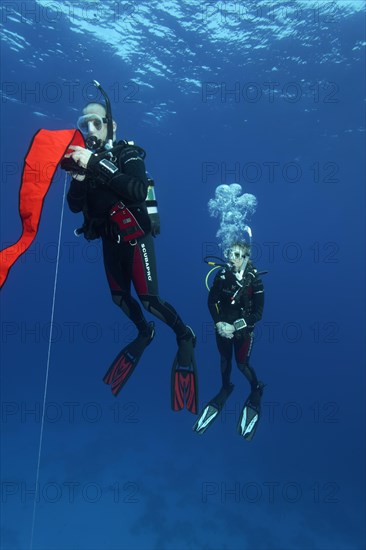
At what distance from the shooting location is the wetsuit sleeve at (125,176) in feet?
14.2

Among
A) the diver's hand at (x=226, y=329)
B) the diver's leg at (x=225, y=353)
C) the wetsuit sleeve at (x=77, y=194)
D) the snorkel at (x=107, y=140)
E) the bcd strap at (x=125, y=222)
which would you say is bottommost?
the diver's leg at (x=225, y=353)

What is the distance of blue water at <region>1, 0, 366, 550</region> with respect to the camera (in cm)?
1419

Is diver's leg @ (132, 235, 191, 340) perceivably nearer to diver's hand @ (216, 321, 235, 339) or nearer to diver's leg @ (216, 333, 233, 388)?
diver's hand @ (216, 321, 235, 339)

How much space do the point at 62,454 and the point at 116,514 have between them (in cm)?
437

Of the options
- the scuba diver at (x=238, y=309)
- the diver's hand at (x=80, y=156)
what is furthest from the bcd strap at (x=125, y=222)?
the scuba diver at (x=238, y=309)

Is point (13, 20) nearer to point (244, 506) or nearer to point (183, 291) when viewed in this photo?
point (244, 506)

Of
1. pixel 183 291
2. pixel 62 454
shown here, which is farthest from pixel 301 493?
pixel 183 291

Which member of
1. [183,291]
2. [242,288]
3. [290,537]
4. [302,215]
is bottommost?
[290,537]

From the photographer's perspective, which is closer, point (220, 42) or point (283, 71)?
point (220, 42)

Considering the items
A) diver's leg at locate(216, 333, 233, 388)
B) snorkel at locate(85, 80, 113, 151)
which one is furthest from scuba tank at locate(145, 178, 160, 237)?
diver's leg at locate(216, 333, 233, 388)

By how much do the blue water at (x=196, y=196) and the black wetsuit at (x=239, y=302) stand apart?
168 inches

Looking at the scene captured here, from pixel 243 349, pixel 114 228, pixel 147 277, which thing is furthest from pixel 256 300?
pixel 114 228

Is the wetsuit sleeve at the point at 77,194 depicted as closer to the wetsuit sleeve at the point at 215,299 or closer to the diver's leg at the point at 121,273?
the diver's leg at the point at 121,273

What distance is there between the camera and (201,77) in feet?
64.6
